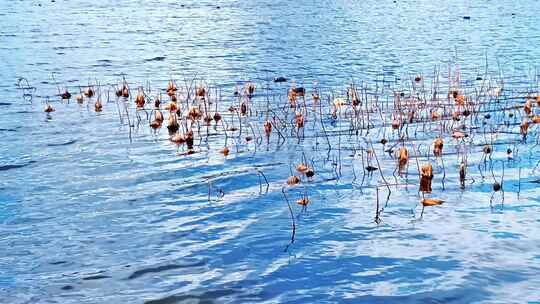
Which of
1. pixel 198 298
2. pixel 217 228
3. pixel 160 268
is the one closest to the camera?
pixel 198 298

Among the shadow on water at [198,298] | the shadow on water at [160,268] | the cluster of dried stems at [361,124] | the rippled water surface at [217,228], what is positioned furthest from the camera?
the cluster of dried stems at [361,124]

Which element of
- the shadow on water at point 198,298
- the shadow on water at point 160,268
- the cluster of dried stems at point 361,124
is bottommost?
the shadow on water at point 198,298

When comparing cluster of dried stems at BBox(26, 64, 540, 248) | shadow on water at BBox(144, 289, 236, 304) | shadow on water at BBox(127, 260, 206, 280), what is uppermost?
cluster of dried stems at BBox(26, 64, 540, 248)

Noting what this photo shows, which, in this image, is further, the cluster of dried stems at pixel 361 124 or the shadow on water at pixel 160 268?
the cluster of dried stems at pixel 361 124

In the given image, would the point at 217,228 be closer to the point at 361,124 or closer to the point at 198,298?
the point at 198,298

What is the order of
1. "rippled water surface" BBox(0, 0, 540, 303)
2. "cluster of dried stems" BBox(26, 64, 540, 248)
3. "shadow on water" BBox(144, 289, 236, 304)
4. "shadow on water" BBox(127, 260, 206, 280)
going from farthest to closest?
"cluster of dried stems" BBox(26, 64, 540, 248) → "shadow on water" BBox(127, 260, 206, 280) → "rippled water surface" BBox(0, 0, 540, 303) → "shadow on water" BBox(144, 289, 236, 304)

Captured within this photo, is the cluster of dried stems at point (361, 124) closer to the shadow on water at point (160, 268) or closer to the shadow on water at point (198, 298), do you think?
the shadow on water at point (160, 268)

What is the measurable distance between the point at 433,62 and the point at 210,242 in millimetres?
20998

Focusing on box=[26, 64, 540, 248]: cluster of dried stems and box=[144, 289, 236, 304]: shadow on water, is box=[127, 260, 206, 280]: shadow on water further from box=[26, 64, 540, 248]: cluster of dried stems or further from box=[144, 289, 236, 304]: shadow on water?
box=[26, 64, 540, 248]: cluster of dried stems

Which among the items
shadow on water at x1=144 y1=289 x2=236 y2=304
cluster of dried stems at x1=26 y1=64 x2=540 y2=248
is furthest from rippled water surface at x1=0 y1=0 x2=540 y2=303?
cluster of dried stems at x1=26 y1=64 x2=540 y2=248

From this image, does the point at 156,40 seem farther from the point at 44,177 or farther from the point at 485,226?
the point at 485,226

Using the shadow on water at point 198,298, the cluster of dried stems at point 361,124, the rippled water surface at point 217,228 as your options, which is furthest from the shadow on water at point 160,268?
the cluster of dried stems at point 361,124

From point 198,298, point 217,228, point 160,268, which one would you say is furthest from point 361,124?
point 198,298

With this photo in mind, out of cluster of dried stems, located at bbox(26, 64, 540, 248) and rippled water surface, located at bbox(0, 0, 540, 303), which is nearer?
rippled water surface, located at bbox(0, 0, 540, 303)
